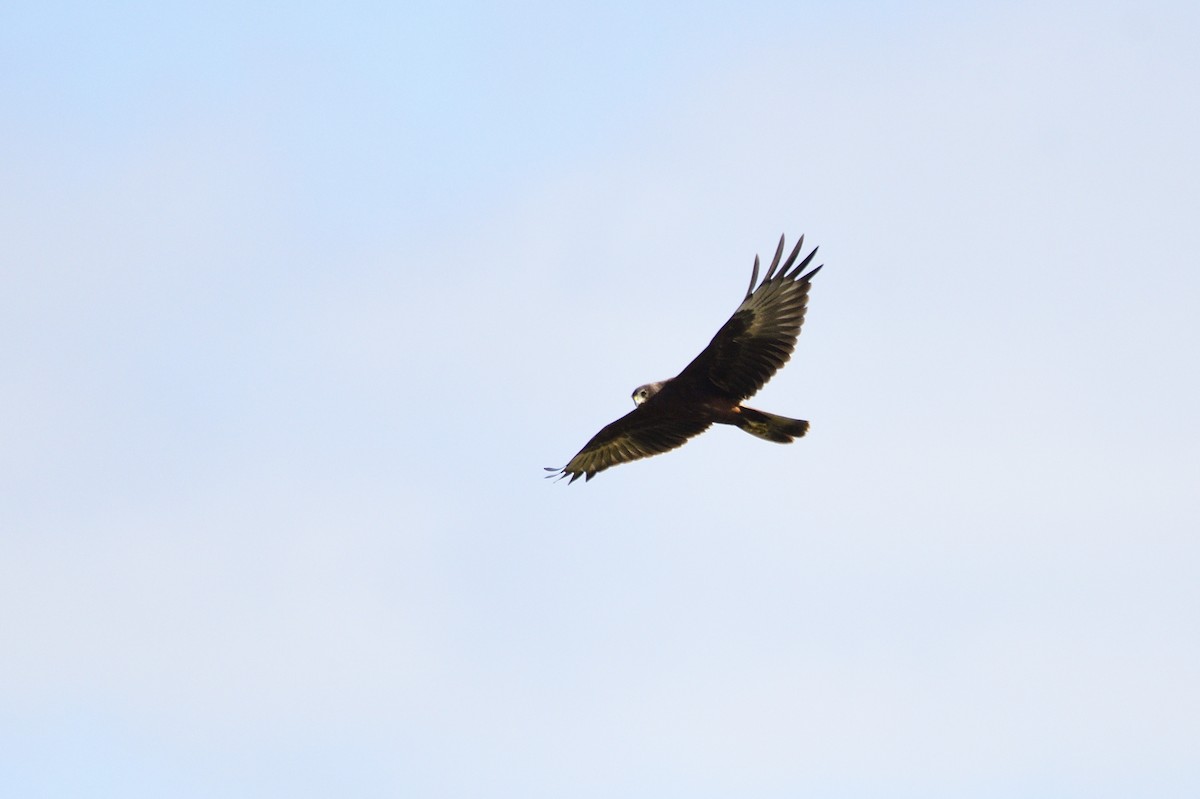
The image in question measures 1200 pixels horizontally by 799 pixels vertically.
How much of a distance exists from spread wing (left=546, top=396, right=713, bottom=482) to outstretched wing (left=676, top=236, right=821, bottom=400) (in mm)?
807

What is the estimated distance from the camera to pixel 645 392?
2025 centimetres

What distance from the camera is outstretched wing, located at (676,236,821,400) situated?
19.8 m

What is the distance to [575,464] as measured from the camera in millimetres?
21438

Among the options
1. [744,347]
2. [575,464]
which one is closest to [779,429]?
[744,347]

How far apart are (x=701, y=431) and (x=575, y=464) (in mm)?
1384

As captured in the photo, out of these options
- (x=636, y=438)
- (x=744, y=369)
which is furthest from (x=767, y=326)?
(x=636, y=438)

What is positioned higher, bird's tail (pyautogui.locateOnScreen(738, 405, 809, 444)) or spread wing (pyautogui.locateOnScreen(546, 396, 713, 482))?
spread wing (pyautogui.locateOnScreen(546, 396, 713, 482))

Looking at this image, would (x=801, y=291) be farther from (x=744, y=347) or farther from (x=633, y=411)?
(x=633, y=411)

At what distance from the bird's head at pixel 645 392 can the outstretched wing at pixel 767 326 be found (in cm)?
45

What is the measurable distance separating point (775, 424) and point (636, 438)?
5.08 feet

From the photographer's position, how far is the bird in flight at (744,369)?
1984 cm

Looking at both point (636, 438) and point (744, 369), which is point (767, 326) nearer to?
point (744, 369)

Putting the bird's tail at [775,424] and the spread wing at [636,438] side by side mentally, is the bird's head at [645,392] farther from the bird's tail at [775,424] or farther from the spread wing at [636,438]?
the bird's tail at [775,424]

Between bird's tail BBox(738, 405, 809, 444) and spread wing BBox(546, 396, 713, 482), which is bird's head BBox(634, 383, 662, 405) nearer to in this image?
spread wing BBox(546, 396, 713, 482)
